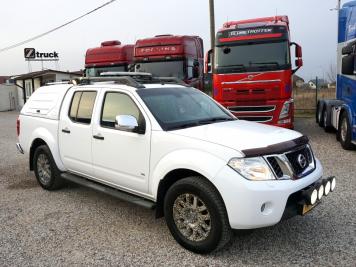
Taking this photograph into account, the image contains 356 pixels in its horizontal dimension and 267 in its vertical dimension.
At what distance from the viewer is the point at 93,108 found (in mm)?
5746

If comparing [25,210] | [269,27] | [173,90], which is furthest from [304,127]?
[25,210]

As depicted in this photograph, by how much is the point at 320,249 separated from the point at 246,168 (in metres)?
1.28

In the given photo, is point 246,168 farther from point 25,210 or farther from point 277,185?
point 25,210

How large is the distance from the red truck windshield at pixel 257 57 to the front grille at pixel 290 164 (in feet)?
21.4

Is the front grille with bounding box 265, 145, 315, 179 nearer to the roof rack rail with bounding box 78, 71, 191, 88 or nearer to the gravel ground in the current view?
the gravel ground

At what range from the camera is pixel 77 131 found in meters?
5.91

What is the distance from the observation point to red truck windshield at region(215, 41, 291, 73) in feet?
35.0

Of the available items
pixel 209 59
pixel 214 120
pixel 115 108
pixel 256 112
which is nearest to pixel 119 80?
pixel 115 108

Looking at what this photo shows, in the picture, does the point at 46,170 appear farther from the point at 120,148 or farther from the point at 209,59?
the point at 209,59

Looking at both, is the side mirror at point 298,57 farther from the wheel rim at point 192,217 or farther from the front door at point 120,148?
the wheel rim at point 192,217

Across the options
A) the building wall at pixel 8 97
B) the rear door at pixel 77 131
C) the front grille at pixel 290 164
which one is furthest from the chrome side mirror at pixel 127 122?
the building wall at pixel 8 97

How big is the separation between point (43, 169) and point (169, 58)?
342 inches

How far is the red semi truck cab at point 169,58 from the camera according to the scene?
14664 millimetres

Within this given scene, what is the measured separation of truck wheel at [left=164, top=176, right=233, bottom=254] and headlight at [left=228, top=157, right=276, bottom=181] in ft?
1.13
